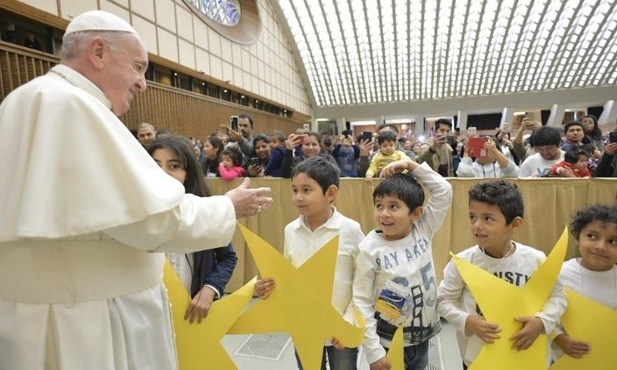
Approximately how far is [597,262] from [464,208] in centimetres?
139

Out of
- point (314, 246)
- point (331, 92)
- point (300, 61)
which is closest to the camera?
point (314, 246)

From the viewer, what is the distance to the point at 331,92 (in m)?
27.8

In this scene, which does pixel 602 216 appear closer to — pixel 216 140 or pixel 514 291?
pixel 514 291

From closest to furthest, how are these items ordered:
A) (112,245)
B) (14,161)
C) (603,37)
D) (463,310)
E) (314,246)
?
1. (14,161)
2. (112,245)
3. (463,310)
4. (314,246)
5. (603,37)

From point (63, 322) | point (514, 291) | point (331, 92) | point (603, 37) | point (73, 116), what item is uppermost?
point (603, 37)

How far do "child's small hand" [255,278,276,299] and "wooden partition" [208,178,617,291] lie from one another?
188cm

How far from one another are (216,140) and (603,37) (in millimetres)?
28586

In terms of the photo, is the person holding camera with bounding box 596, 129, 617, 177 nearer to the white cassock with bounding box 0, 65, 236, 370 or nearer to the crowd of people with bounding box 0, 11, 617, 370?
the crowd of people with bounding box 0, 11, 617, 370

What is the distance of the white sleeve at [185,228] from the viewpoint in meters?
0.93

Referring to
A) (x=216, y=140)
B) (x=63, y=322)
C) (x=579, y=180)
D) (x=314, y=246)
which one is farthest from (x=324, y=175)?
(x=216, y=140)

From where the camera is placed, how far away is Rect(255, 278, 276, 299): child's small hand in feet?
4.74

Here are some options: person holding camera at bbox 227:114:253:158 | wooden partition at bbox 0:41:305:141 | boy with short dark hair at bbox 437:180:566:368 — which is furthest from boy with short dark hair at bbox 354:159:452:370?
wooden partition at bbox 0:41:305:141

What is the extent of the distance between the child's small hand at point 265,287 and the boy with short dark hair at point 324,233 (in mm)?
303

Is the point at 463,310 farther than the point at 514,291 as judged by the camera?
Yes
